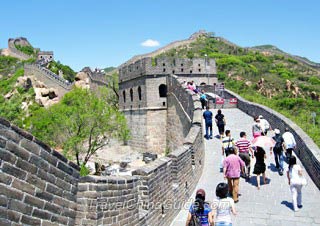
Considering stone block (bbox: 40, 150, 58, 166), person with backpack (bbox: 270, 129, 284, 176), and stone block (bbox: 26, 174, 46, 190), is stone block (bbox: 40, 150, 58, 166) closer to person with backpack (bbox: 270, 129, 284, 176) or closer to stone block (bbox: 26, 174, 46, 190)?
stone block (bbox: 26, 174, 46, 190)

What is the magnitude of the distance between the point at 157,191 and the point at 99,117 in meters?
19.9

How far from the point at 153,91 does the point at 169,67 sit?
2323 millimetres

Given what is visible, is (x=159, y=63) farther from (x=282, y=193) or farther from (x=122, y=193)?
(x=122, y=193)

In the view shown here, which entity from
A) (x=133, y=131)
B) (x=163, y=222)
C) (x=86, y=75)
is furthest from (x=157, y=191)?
(x=86, y=75)

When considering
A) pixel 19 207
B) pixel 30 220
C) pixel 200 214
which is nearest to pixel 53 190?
pixel 30 220

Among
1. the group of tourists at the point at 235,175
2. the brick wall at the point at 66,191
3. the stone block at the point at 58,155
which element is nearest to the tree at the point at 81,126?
the group of tourists at the point at 235,175

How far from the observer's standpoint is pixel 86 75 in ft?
145

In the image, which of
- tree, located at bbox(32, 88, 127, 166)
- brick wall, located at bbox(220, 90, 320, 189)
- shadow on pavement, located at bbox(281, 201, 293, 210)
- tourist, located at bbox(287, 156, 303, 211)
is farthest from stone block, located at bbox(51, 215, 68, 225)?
tree, located at bbox(32, 88, 127, 166)

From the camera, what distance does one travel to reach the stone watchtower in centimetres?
2670

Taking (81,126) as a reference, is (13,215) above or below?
below

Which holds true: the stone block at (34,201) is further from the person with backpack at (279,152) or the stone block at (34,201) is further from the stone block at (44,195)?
the person with backpack at (279,152)

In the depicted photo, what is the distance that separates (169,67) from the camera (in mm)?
27250

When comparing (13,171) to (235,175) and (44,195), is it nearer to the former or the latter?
(44,195)

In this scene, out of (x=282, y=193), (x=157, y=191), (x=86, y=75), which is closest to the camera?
(x=157, y=191)
